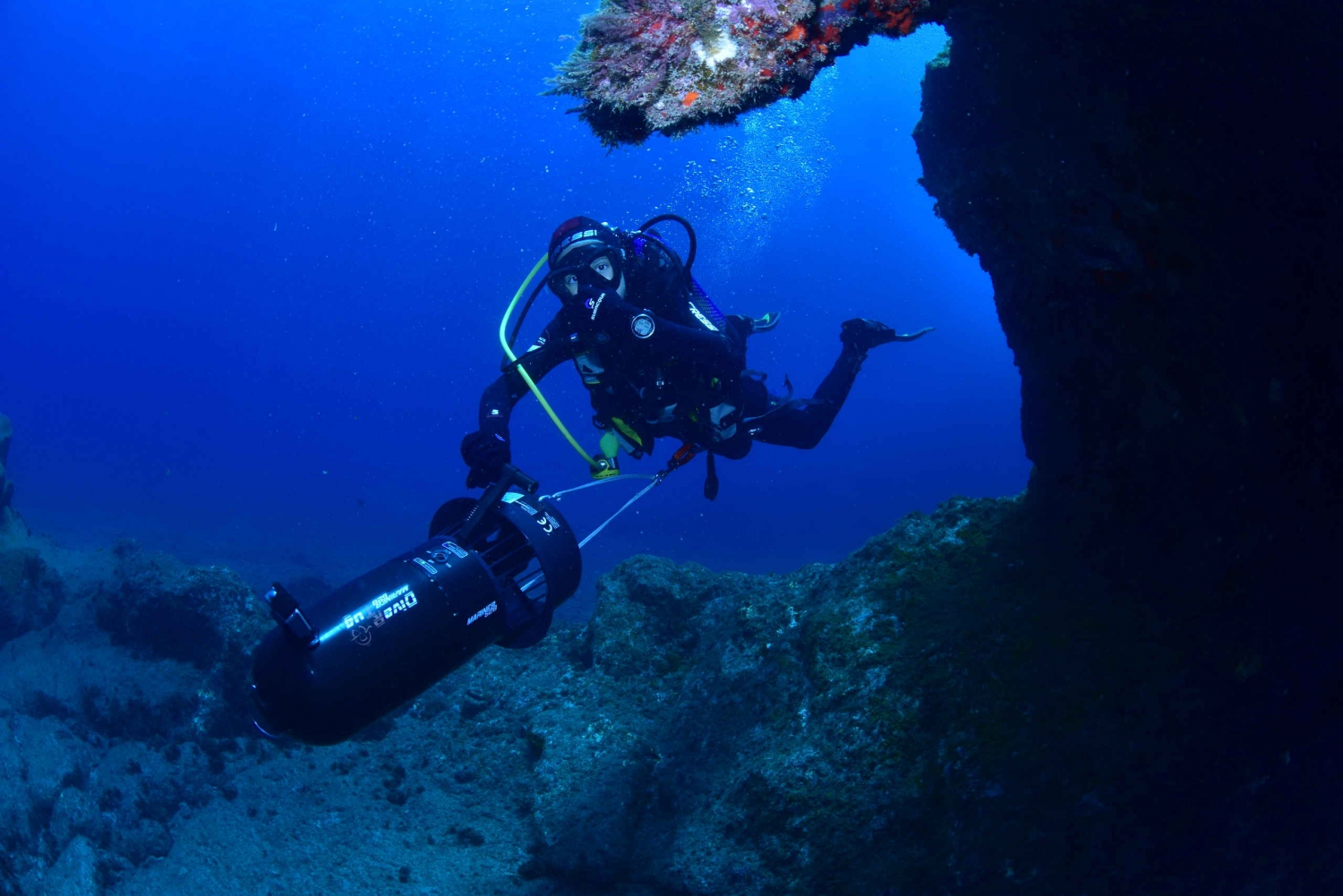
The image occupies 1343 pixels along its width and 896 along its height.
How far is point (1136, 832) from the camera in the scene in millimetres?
2318

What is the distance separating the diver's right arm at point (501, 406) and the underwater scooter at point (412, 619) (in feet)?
0.86

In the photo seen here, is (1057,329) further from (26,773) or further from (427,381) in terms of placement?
(427,381)

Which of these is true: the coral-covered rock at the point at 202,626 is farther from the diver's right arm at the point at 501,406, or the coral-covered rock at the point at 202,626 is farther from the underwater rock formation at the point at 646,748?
the diver's right arm at the point at 501,406

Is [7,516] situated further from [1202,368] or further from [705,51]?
[1202,368]

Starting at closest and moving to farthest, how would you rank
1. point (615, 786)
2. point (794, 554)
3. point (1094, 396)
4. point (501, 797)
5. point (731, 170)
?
point (1094, 396)
point (615, 786)
point (501, 797)
point (794, 554)
point (731, 170)

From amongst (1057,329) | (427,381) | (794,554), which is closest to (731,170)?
(794,554)

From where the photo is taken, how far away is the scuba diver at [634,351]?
157 inches

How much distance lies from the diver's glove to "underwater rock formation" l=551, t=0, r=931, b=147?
166 centimetres

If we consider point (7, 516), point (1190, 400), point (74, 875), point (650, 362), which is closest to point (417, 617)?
point (650, 362)

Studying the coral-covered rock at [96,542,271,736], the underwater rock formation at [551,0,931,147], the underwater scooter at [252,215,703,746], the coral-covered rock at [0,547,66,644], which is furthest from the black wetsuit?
the coral-covered rock at [0,547,66,644]

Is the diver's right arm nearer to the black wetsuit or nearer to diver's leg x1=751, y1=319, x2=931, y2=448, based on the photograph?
the black wetsuit

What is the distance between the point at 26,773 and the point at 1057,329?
314 inches

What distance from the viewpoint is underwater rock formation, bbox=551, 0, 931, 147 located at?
7.14 ft

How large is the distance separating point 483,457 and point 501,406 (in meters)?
0.65
